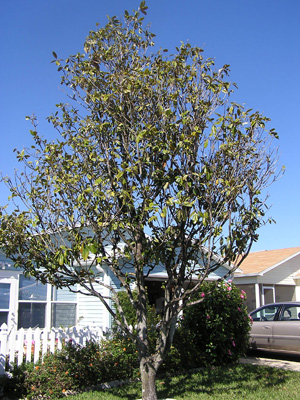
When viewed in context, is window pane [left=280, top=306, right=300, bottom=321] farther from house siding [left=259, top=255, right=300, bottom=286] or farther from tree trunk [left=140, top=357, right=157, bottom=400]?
house siding [left=259, top=255, right=300, bottom=286]

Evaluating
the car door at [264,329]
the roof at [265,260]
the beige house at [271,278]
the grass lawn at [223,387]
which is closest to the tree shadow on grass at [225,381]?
the grass lawn at [223,387]

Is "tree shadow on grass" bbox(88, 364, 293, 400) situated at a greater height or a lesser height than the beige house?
lesser

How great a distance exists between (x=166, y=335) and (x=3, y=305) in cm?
638

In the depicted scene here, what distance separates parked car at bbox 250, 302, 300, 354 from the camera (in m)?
12.0

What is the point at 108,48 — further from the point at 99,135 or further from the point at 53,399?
the point at 53,399

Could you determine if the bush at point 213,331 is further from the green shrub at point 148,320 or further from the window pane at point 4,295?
the window pane at point 4,295

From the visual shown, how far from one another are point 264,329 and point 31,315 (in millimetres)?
6915

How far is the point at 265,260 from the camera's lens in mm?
22766

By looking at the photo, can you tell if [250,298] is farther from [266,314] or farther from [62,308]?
[62,308]

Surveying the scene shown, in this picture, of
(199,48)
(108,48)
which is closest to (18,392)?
(108,48)

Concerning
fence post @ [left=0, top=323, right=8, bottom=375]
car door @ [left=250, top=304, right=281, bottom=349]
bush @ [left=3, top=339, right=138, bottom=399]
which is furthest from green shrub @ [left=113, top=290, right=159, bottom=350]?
car door @ [left=250, top=304, right=281, bottom=349]

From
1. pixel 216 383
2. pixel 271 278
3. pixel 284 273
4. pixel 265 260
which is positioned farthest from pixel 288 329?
pixel 265 260

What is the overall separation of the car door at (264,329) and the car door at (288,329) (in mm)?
165

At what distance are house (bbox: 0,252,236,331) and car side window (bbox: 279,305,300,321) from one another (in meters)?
5.09
